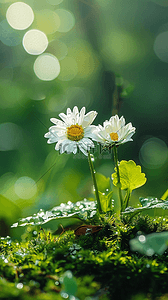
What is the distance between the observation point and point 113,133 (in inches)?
24.4

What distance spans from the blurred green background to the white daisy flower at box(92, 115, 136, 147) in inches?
17.5

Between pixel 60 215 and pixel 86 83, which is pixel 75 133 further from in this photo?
pixel 86 83

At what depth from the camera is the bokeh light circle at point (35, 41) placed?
4.53ft

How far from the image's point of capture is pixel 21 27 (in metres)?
1.39

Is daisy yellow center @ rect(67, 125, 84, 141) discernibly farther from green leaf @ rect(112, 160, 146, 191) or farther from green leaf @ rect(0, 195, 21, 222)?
green leaf @ rect(0, 195, 21, 222)

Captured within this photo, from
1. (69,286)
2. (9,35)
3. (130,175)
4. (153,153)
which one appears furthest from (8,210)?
(9,35)

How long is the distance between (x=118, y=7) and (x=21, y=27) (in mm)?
606

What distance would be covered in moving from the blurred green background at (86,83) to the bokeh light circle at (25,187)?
0.03 ft

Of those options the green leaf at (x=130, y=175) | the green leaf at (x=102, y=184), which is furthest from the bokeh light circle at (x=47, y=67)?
the green leaf at (x=130, y=175)

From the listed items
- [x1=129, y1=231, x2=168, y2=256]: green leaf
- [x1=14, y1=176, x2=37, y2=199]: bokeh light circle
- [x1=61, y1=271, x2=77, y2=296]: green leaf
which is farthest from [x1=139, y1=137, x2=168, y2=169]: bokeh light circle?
[x1=61, y1=271, x2=77, y2=296]: green leaf

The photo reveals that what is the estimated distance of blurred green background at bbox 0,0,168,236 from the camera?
1.18 metres

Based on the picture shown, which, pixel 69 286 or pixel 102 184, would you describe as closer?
pixel 69 286

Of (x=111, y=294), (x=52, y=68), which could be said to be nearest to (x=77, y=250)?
(x=111, y=294)

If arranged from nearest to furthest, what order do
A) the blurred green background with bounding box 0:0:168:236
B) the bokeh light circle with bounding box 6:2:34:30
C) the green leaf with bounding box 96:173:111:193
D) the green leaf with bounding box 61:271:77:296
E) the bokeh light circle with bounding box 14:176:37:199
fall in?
the green leaf with bounding box 61:271:77:296 → the green leaf with bounding box 96:173:111:193 → the bokeh light circle with bounding box 14:176:37:199 → the blurred green background with bounding box 0:0:168:236 → the bokeh light circle with bounding box 6:2:34:30
